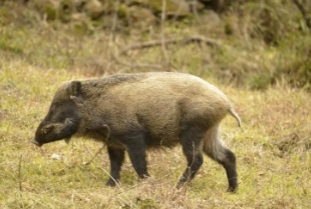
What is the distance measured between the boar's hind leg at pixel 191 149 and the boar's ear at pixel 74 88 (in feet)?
3.68

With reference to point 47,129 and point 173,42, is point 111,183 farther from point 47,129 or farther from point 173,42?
point 173,42

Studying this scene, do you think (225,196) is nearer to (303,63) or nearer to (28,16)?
(303,63)

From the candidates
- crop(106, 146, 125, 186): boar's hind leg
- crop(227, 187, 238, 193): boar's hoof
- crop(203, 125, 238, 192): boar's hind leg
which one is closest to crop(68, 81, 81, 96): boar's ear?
crop(106, 146, 125, 186): boar's hind leg

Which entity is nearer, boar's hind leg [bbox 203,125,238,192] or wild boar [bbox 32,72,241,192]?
wild boar [bbox 32,72,241,192]

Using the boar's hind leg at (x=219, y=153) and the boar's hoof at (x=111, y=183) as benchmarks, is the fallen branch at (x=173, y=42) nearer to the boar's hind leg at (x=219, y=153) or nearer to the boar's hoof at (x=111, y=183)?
the boar's hind leg at (x=219, y=153)

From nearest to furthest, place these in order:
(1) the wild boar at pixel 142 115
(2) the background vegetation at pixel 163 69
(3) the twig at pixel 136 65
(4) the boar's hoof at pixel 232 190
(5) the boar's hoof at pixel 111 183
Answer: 1. (2) the background vegetation at pixel 163 69
2. (1) the wild boar at pixel 142 115
3. (5) the boar's hoof at pixel 111 183
4. (4) the boar's hoof at pixel 232 190
5. (3) the twig at pixel 136 65

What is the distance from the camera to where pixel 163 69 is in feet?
45.1

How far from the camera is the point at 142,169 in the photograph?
720 cm

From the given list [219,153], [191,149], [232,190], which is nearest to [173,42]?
[219,153]

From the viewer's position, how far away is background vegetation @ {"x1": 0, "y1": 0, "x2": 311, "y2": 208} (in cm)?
709

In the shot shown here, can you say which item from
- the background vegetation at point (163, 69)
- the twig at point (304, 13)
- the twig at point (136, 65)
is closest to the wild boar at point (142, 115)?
the background vegetation at point (163, 69)

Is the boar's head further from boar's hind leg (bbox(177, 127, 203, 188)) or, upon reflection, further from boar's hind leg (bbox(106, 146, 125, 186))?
boar's hind leg (bbox(177, 127, 203, 188))

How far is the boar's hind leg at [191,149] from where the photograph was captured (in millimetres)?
7215

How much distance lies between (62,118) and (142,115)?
803 mm
